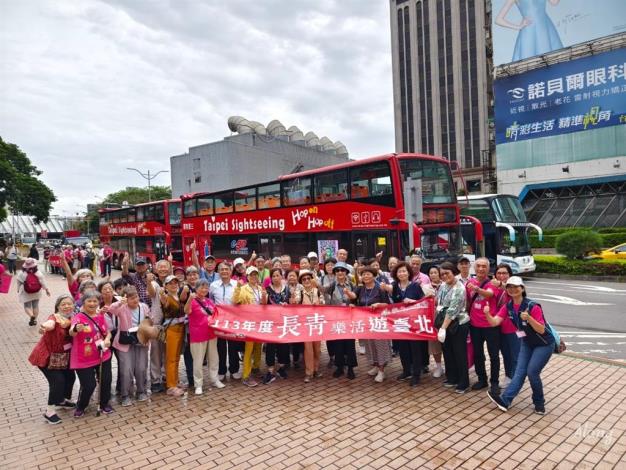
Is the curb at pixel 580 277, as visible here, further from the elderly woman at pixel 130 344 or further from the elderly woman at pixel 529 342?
the elderly woman at pixel 130 344

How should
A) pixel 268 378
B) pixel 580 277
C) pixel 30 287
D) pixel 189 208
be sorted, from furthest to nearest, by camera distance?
1. pixel 189 208
2. pixel 580 277
3. pixel 30 287
4. pixel 268 378

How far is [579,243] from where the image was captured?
18938 mm

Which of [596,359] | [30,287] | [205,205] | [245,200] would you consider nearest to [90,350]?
[30,287]

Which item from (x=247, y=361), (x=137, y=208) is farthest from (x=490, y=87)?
(x=247, y=361)

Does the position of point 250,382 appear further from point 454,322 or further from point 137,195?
point 137,195

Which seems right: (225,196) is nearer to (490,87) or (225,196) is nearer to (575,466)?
(575,466)

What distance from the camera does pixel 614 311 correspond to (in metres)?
11.0

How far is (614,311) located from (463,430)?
8.89 meters

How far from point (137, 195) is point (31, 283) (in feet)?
203

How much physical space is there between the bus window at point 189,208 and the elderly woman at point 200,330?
13702 millimetres

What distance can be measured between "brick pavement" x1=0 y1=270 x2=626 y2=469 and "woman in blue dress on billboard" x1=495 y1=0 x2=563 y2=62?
1595 inches

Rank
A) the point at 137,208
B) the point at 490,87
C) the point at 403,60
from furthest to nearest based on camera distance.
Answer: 1. the point at 403,60
2. the point at 490,87
3. the point at 137,208

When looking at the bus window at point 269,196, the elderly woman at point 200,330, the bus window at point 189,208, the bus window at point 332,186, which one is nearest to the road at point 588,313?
the bus window at point 332,186

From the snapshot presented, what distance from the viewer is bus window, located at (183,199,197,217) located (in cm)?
1911
